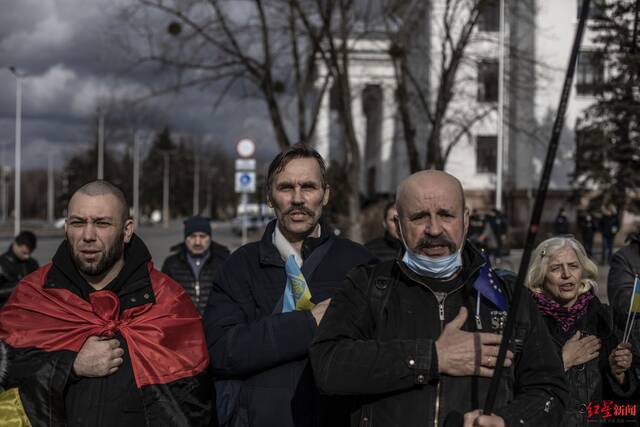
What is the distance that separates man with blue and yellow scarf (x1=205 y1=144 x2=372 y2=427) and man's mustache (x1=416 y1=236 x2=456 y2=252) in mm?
641

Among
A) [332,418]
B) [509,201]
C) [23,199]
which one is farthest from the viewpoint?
[23,199]

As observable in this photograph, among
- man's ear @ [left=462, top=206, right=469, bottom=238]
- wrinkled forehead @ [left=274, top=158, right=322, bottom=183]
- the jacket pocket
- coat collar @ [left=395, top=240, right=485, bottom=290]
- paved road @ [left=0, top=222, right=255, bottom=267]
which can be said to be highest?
wrinkled forehead @ [left=274, top=158, right=322, bottom=183]

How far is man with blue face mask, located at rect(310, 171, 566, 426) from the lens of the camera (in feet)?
7.59

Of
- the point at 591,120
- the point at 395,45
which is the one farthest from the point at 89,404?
the point at 591,120

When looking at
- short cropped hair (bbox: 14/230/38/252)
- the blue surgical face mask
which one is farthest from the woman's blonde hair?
short cropped hair (bbox: 14/230/38/252)

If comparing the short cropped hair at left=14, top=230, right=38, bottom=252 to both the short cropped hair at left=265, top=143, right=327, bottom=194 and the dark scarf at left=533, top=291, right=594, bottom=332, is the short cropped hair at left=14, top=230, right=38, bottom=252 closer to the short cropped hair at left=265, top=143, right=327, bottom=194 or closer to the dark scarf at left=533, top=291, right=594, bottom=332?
the short cropped hair at left=265, top=143, right=327, bottom=194

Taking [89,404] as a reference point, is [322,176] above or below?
above

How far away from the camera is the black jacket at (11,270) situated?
291 inches

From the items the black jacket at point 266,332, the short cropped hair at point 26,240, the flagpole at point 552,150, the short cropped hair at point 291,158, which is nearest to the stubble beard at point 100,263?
the black jacket at point 266,332

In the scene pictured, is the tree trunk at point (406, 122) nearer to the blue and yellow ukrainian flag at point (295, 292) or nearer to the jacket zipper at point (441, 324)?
the blue and yellow ukrainian flag at point (295, 292)

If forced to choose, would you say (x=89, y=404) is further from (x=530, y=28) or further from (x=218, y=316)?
(x=530, y=28)

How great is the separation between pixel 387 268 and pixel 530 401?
652 millimetres

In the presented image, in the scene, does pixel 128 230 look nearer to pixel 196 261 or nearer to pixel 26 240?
pixel 196 261

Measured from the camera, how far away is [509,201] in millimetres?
33938
